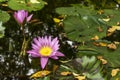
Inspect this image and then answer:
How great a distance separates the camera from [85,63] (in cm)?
160

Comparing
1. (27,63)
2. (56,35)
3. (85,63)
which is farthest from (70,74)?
(56,35)

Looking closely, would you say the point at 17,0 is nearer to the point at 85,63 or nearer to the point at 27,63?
the point at 27,63

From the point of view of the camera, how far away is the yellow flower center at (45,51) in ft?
5.21

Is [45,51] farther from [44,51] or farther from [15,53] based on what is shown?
[15,53]

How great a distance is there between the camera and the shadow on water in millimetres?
1606

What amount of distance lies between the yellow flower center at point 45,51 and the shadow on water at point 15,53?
9cm

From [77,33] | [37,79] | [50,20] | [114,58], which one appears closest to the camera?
[37,79]

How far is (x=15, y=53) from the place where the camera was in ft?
5.70

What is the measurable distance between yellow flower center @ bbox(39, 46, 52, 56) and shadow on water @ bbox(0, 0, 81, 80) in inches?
3.6

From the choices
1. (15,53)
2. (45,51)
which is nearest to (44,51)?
(45,51)

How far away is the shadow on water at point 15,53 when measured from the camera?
63.2 inches

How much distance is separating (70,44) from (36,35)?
0.22 meters

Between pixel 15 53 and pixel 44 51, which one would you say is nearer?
pixel 44 51

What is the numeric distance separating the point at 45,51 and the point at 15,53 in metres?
0.23
